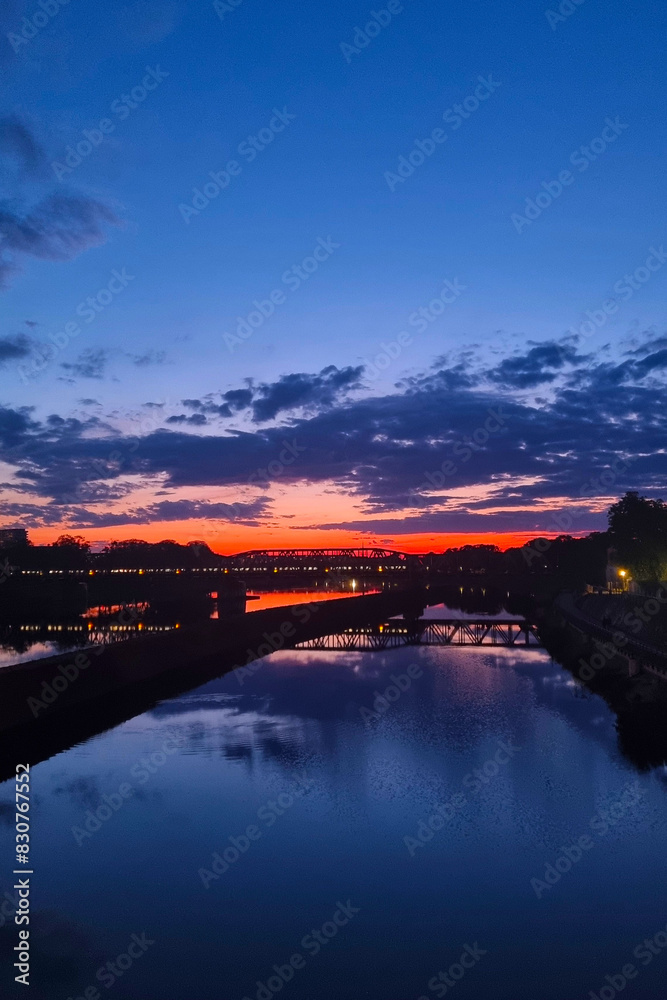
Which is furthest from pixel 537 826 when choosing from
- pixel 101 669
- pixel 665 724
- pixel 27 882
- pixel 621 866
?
pixel 101 669

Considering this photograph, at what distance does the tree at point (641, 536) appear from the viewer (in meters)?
101

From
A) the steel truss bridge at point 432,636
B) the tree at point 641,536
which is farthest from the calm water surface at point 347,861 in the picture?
the tree at point 641,536

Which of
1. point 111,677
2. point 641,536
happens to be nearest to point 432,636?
point 641,536

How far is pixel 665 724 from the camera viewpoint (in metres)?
34.3

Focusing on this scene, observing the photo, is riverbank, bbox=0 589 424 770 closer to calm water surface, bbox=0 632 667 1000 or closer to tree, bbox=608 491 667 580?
calm water surface, bbox=0 632 667 1000

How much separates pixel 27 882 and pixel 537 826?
12552 millimetres

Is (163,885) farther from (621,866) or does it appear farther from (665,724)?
(665,724)

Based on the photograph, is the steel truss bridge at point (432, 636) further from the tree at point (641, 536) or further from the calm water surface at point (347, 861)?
the calm water surface at point (347, 861)

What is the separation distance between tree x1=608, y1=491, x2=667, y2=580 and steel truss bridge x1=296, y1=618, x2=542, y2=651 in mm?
16008

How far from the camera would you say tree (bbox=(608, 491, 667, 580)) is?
3964 inches

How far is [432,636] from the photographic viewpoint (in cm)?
8756

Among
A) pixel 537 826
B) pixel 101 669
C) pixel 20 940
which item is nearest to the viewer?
pixel 20 940

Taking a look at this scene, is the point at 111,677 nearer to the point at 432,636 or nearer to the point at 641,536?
the point at 432,636

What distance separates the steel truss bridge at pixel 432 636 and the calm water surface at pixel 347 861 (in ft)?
140
